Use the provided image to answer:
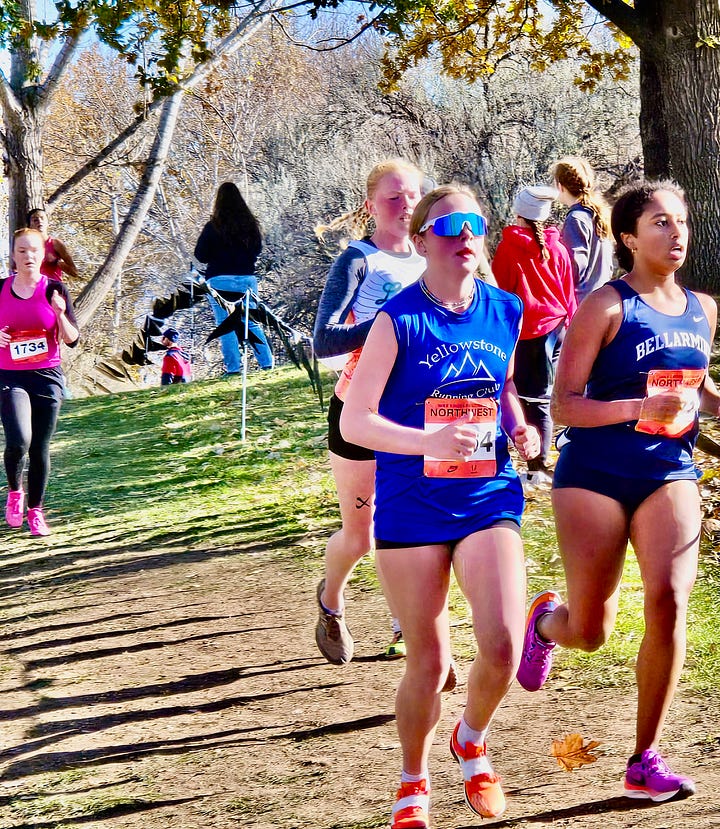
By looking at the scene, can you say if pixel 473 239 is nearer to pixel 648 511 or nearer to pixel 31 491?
pixel 648 511

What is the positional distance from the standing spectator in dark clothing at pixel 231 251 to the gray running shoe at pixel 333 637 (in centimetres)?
1123

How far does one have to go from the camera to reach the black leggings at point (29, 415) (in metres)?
7.23

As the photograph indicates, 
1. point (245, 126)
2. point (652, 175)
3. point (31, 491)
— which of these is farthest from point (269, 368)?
point (245, 126)

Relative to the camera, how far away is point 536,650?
12.9ft

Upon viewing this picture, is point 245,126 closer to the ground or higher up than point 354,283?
higher up

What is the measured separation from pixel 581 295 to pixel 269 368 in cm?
986

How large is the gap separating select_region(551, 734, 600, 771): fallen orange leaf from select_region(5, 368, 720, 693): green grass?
0.68 m

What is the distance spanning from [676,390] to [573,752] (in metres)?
1.26

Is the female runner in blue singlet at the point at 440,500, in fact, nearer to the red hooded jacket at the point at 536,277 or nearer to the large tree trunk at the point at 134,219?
the red hooded jacket at the point at 536,277

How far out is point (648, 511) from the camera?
3.32 metres

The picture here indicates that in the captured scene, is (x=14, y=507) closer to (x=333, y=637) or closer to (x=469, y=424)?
(x=333, y=637)

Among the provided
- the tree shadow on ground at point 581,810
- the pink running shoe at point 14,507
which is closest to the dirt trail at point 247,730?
the tree shadow on ground at point 581,810

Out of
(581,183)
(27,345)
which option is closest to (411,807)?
(581,183)

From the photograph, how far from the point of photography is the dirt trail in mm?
3410
